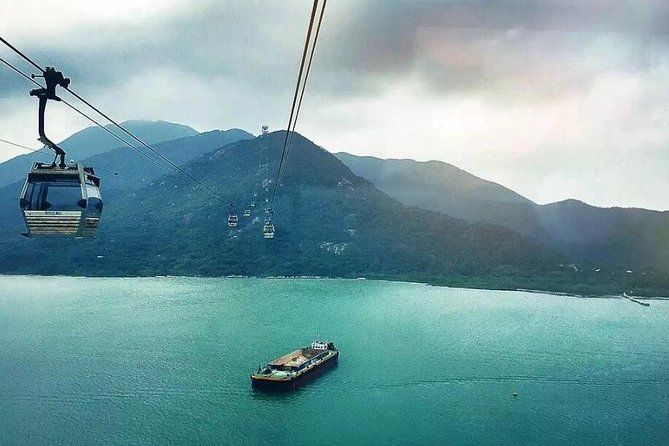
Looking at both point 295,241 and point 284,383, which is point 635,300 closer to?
point 295,241

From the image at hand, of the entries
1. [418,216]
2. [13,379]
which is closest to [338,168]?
[418,216]

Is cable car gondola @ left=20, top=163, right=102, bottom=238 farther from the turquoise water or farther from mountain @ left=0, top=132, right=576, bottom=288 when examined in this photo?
mountain @ left=0, top=132, right=576, bottom=288

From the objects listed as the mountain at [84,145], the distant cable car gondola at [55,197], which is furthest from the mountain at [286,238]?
the distant cable car gondola at [55,197]

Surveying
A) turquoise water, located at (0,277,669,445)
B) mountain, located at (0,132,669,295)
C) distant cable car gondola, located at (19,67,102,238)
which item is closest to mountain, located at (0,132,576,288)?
mountain, located at (0,132,669,295)

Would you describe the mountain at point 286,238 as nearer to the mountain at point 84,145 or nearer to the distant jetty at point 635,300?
the distant jetty at point 635,300

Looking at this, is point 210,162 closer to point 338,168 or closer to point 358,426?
point 338,168

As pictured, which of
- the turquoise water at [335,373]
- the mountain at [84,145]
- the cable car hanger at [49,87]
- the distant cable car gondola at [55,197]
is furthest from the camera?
the mountain at [84,145]
